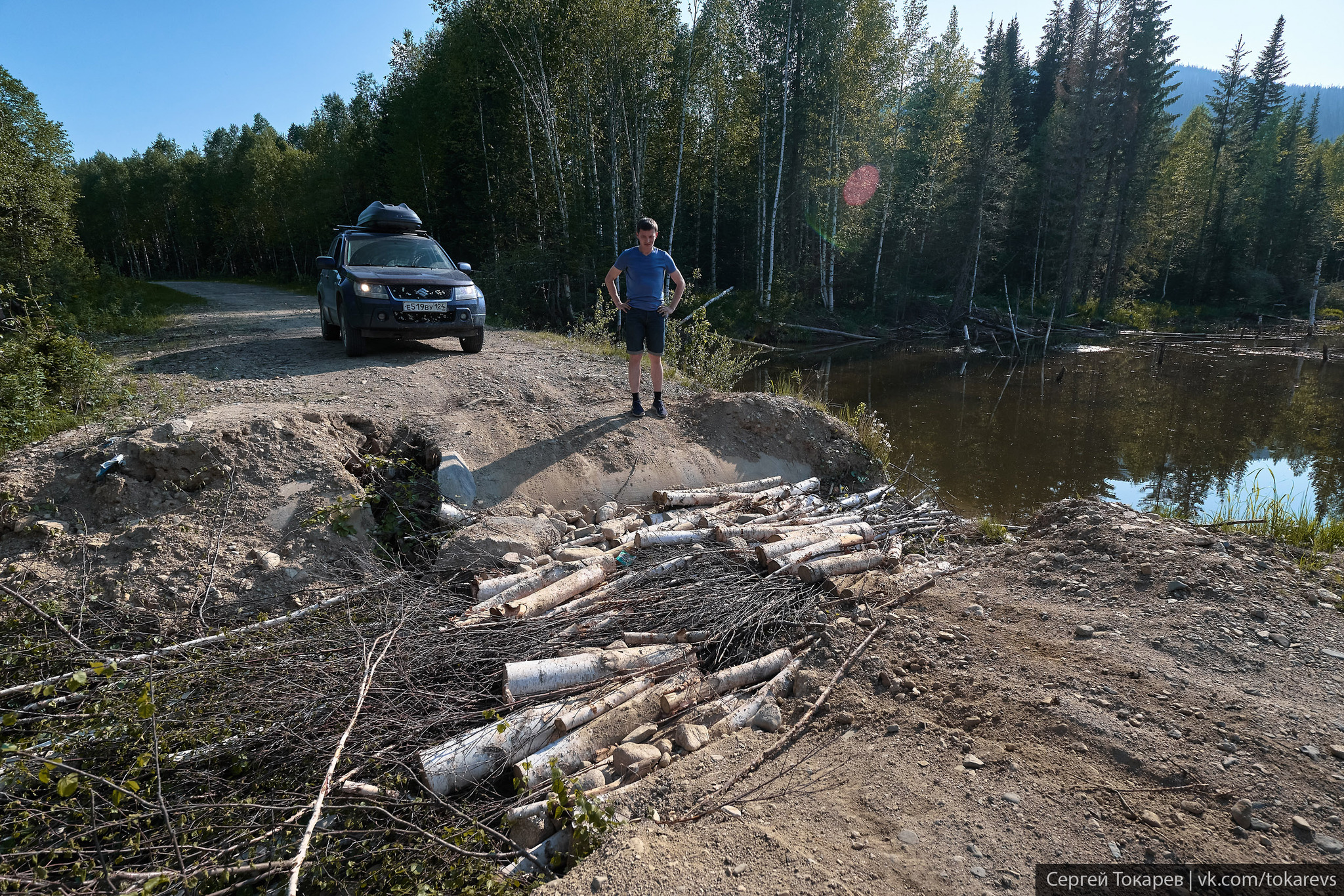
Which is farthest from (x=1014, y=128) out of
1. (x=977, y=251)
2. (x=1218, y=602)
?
(x=1218, y=602)

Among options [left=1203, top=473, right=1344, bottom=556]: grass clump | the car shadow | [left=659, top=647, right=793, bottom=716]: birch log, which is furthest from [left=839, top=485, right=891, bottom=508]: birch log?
[left=659, top=647, right=793, bottom=716]: birch log

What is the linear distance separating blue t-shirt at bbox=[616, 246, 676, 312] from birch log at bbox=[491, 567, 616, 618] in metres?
3.33

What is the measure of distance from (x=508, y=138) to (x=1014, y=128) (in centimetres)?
2425

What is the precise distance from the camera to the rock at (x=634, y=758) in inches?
127

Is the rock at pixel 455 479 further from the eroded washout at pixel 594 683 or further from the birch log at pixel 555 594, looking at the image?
the birch log at pixel 555 594

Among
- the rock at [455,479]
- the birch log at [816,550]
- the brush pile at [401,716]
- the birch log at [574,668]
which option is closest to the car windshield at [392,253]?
the rock at [455,479]

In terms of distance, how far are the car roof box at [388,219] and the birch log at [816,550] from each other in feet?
29.7

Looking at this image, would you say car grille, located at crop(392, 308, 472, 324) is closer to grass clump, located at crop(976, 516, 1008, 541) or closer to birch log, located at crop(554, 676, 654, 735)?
birch log, located at crop(554, 676, 654, 735)

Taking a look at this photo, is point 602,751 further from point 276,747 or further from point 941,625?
point 941,625

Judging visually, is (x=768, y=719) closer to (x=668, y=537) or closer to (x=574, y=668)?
(x=574, y=668)

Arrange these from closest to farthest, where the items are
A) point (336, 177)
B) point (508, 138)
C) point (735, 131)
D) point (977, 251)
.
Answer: point (508, 138), point (735, 131), point (977, 251), point (336, 177)

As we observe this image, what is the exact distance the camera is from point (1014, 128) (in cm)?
3064

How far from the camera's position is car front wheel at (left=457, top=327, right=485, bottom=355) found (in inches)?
394

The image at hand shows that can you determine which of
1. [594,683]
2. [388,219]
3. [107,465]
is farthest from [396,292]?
[594,683]
